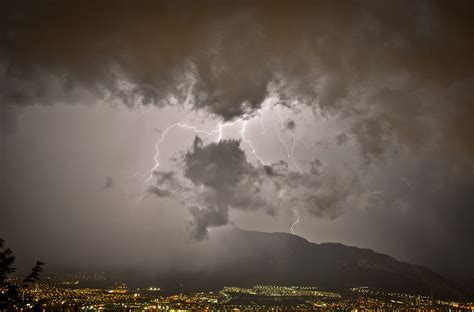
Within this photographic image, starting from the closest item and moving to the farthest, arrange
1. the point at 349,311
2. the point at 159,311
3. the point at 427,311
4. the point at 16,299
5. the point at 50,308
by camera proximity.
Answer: the point at 16,299
the point at 50,308
the point at 159,311
the point at 349,311
the point at 427,311

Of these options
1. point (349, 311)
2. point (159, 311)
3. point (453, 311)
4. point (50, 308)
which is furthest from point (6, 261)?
point (453, 311)

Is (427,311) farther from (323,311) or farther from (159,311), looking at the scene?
(159,311)

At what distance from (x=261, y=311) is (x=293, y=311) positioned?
38.1 ft

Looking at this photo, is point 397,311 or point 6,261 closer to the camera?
point 6,261

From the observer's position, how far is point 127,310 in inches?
4769

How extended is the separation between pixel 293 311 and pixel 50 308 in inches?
3016

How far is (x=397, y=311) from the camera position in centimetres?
15125

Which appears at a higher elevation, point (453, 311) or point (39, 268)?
point (39, 268)

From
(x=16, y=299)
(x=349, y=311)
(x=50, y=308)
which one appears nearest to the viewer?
(x=16, y=299)

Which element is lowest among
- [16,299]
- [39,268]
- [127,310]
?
[127,310]

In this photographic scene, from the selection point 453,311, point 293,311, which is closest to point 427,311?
point 453,311

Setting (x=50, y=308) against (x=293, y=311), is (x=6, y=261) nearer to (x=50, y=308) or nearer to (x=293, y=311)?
(x=50, y=308)

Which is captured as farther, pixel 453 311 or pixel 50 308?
pixel 453 311

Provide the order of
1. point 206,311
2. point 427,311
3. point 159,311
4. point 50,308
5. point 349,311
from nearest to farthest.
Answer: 1. point 50,308
2. point 159,311
3. point 206,311
4. point 349,311
5. point 427,311
